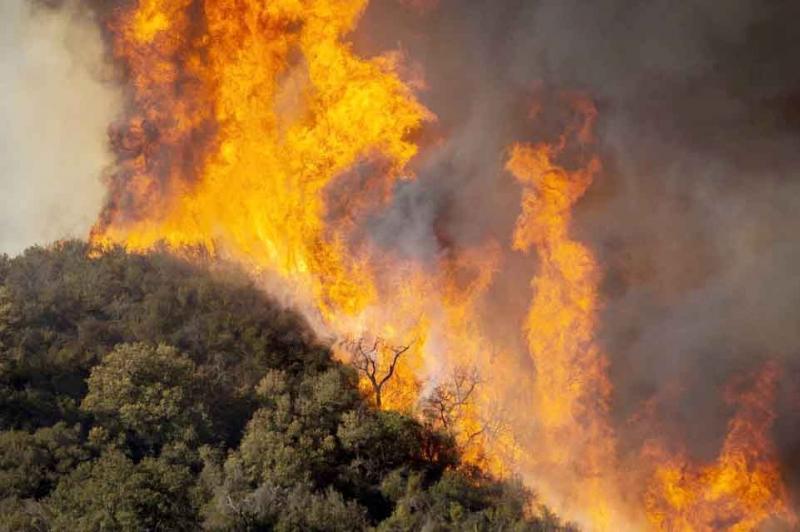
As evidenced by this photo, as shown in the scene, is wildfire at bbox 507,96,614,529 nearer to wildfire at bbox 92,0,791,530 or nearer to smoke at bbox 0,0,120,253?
wildfire at bbox 92,0,791,530

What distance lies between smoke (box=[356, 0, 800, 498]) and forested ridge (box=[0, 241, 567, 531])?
720 centimetres

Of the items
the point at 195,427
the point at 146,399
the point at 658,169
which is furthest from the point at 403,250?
the point at 146,399

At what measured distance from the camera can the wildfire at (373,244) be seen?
4128cm

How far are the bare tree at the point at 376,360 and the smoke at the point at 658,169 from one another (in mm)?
4699

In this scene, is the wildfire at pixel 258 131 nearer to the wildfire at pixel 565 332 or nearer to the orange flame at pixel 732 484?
the wildfire at pixel 565 332

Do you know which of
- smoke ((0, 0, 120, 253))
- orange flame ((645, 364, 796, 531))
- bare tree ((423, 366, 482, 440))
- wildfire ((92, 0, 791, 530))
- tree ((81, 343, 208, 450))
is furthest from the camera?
smoke ((0, 0, 120, 253))

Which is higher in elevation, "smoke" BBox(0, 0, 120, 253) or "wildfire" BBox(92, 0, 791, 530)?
"smoke" BBox(0, 0, 120, 253)

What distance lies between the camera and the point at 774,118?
47844mm

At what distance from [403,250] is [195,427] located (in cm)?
1202

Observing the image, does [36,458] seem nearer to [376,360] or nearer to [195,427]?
[195,427]

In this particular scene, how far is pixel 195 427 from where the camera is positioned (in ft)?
139

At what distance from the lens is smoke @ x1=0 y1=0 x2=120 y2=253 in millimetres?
66125

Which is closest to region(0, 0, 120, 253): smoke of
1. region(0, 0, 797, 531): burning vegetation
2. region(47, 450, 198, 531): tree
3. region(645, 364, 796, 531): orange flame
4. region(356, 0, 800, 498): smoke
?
region(0, 0, 797, 531): burning vegetation

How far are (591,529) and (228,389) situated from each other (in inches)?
617
